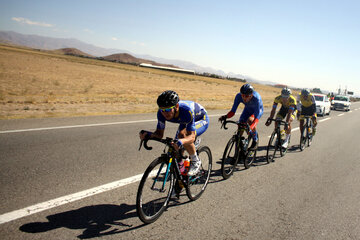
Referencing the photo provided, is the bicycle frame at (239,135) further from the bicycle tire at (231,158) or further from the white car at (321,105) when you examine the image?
the white car at (321,105)

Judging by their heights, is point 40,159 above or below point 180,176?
below

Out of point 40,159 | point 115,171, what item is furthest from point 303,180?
point 40,159

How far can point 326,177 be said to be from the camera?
211 inches

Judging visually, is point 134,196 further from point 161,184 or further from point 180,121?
point 180,121

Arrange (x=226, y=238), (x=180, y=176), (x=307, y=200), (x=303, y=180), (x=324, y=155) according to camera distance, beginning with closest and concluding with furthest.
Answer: (x=226, y=238) < (x=180, y=176) < (x=307, y=200) < (x=303, y=180) < (x=324, y=155)

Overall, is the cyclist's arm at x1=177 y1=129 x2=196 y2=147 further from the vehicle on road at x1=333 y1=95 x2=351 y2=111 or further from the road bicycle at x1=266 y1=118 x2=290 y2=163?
the vehicle on road at x1=333 y1=95 x2=351 y2=111

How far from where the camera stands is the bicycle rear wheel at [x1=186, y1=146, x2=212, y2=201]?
3.77m

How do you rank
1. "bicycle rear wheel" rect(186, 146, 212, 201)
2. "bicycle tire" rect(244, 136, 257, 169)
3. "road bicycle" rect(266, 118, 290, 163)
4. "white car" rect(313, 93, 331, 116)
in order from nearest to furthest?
"bicycle rear wheel" rect(186, 146, 212, 201), "bicycle tire" rect(244, 136, 257, 169), "road bicycle" rect(266, 118, 290, 163), "white car" rect(313, 93, 331, 116)

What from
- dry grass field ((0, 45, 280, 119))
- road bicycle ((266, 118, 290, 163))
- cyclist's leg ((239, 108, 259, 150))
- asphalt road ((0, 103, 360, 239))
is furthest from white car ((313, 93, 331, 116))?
cyclist's leg ((239, 108, 259, 150))

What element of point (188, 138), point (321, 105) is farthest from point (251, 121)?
point (321, 105)

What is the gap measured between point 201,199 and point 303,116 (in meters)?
5.93

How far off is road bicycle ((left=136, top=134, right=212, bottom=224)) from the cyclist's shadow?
1.00 ft

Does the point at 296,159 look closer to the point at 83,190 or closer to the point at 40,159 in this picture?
the point at 83,190

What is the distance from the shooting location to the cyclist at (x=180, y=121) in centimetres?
304
